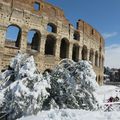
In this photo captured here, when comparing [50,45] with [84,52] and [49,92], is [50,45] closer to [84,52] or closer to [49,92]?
[84,52]

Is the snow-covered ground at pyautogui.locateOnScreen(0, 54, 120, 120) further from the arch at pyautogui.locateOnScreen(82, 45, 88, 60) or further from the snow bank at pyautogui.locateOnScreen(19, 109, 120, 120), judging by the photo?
the arch at pyautogui.locateOnScreen(82, 45, 88, 60)

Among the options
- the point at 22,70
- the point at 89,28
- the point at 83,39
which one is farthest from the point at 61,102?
the point at 89,28

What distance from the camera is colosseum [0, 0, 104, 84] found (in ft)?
59.5

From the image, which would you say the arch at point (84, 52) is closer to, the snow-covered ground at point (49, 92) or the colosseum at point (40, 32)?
the colosseum at point (40, 32)

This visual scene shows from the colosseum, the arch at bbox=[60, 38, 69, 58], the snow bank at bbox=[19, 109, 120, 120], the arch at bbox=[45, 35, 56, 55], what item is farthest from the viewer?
the arch at bbox=[60, 38, 69, 58]

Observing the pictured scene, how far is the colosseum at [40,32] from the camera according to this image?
18.1 meters

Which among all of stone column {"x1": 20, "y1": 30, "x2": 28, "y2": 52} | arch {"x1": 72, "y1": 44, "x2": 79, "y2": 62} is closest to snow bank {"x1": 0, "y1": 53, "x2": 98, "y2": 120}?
stone column {"x1": 20, "y1": 30, "x2": 28, "y2": 52}

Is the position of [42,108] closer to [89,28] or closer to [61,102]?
[61,102]

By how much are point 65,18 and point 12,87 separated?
45.8 feet

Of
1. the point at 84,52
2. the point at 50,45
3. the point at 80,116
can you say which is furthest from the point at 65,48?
the point at 80,116

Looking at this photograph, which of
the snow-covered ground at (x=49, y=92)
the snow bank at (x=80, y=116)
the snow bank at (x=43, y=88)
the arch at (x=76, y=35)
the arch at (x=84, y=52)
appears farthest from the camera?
the arch at (x=84, y=52)

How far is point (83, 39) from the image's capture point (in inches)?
1008

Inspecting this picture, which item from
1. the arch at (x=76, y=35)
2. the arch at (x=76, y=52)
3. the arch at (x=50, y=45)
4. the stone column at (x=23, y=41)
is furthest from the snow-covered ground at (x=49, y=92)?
the arch at (x=76, y=35)

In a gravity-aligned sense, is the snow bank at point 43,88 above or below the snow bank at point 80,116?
above
